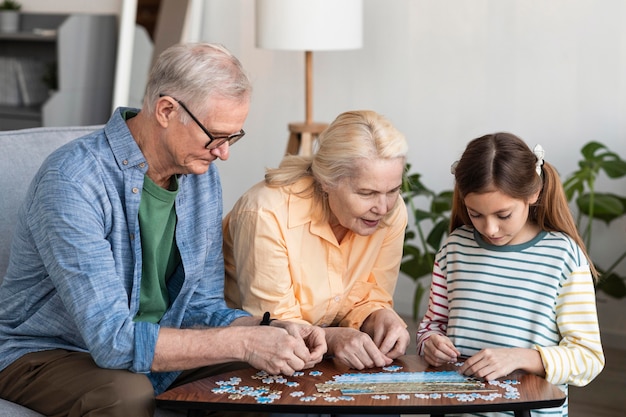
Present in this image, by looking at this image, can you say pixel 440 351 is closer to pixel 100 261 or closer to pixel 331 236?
pixel 331 236

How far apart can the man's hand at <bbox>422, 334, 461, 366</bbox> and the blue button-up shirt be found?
1.74 ft

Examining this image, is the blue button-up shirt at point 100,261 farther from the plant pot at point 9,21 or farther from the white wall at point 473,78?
the plant pot at point 9,21

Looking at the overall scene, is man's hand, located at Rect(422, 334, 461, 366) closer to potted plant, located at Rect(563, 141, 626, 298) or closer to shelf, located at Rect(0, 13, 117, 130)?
potted plant, located at Rect(563, 141, 626, 298)

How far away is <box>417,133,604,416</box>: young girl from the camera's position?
209 centimetres

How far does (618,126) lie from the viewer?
407cm

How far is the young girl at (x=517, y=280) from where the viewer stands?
2.09 m

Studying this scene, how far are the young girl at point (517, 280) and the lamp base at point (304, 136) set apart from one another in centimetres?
209

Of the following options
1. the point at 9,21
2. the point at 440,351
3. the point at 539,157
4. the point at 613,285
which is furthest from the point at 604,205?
the point at 9,21

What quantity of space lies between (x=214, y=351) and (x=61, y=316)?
0.41 m

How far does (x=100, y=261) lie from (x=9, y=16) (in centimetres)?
435

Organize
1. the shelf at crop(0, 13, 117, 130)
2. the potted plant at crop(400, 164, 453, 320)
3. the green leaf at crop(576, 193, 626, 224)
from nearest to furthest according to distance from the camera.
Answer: the green leaf at crop(576, 193, 626, 224)
the potted plant at crop(400, 164, 453, 320)
the shelf at crop(0, 13, 117, 130)

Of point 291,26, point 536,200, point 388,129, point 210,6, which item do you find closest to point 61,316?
point 388,129

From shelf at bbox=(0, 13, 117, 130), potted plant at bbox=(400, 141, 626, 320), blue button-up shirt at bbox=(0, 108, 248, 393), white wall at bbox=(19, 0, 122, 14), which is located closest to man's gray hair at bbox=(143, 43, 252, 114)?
blue button-up shirt at bbox=(0, 108, 248, 393)

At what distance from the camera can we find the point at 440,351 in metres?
2.12
